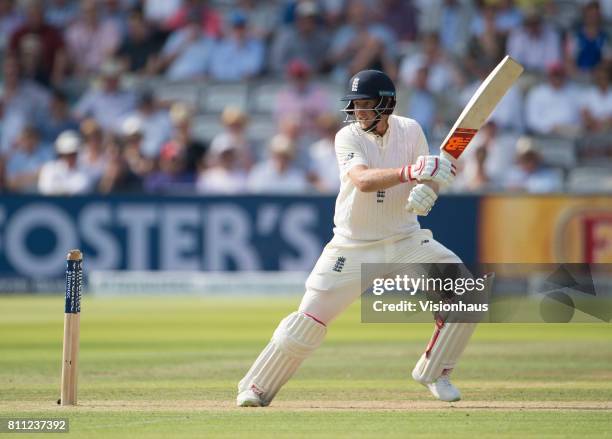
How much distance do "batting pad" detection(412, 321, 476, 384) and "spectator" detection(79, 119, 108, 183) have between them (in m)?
8.77

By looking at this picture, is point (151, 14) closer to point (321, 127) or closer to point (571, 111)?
point (321, 127)

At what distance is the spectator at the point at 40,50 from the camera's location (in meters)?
16.7

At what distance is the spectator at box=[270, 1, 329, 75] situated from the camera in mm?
16236

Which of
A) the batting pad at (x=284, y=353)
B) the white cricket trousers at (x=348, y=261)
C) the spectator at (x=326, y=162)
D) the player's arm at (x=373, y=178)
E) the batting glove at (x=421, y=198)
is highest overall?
the spectator at (x=326, y=162)

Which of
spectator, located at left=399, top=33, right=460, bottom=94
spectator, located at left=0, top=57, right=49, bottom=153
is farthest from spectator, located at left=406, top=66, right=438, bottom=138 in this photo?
spectator, located at left=0, top=57, right=49, bottom=153

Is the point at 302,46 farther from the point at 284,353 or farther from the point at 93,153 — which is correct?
the point at 284,353

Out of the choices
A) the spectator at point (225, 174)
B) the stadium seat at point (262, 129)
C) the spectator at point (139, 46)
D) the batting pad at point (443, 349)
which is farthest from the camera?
the spectator at point (139, 46)

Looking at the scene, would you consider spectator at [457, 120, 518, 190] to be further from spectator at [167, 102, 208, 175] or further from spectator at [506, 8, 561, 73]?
spectator at [167, 102, 208, 175]

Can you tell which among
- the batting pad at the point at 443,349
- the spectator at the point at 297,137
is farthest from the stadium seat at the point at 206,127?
the batting pad at the point at 443,349

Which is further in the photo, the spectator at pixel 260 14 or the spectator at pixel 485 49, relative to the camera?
the spectator at pixel 260 14

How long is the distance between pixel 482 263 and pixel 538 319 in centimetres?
156

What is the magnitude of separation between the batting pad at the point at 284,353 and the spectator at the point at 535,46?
10.0 m

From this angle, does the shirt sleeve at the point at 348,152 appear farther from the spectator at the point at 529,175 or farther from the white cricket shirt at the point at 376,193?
the spectator at the point at 529,175

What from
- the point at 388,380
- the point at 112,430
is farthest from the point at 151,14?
the point at 112,430
